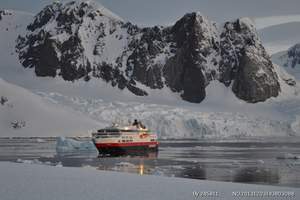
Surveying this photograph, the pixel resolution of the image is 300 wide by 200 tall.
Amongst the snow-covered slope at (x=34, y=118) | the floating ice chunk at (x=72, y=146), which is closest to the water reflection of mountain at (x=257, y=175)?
the floating ice chunk at (x=72, y=146)

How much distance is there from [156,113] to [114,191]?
148267 mm

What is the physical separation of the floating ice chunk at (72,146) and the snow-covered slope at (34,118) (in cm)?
6654

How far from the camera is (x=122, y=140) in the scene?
78188 mm

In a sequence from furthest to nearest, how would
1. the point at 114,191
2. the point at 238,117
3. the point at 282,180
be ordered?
the point at 238,117 < the point at 282,180 < the point at 114,191

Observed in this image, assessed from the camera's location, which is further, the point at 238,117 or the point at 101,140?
the point at 238,117

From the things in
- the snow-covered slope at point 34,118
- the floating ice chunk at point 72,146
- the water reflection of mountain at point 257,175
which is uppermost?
the snow-covered slope at point 34,118

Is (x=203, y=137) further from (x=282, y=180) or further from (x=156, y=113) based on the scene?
(x=282, y=180)

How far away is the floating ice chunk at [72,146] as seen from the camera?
84.1 meters

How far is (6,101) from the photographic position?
171 m

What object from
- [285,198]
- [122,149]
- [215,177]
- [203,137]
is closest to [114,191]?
[285,198]

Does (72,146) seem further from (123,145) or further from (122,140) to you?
(123,145)

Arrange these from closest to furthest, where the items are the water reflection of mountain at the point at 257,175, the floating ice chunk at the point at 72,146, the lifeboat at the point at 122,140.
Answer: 1. the water reflection of mountain at the point at 257,175
2. the lifeboat at the point at 122,140
3. the floating ice chunk at the point at 72,146

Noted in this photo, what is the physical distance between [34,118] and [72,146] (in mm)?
78972

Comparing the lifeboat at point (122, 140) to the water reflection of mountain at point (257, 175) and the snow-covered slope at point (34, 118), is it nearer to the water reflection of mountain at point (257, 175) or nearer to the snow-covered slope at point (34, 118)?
the water reflection of mountain at point (257, 175)
